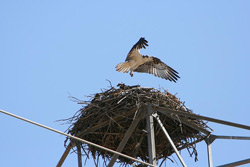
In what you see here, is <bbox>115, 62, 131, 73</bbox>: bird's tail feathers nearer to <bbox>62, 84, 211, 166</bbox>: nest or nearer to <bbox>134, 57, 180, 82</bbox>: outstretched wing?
<bbox>134, 57, 180, 82</bbox>: outstretched wing

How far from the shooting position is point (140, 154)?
38.1ft

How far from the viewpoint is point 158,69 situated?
14.0 meters

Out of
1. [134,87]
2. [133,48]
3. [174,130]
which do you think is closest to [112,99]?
[134,87]

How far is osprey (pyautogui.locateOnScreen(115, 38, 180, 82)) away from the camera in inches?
534

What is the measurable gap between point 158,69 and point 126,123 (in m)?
3.43

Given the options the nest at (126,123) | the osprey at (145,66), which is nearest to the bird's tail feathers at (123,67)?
the osprey at (145,66)

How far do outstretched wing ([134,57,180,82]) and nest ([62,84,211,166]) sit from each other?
7.67ft

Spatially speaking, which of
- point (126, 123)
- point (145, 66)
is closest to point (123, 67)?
point (145, 66)

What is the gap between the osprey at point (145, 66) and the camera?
13562 mm

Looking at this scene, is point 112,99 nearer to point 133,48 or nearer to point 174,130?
point 174,130

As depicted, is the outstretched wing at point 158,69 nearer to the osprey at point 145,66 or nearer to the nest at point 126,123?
the osprey at point 145,66

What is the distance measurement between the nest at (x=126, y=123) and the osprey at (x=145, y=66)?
2.11 meters

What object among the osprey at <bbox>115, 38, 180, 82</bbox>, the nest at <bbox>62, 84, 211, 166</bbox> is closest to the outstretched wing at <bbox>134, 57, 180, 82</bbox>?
the osprey at <bbox>115, 38, 180, 82</bbox>

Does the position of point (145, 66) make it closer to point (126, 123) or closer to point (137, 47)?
point (137, 47)
